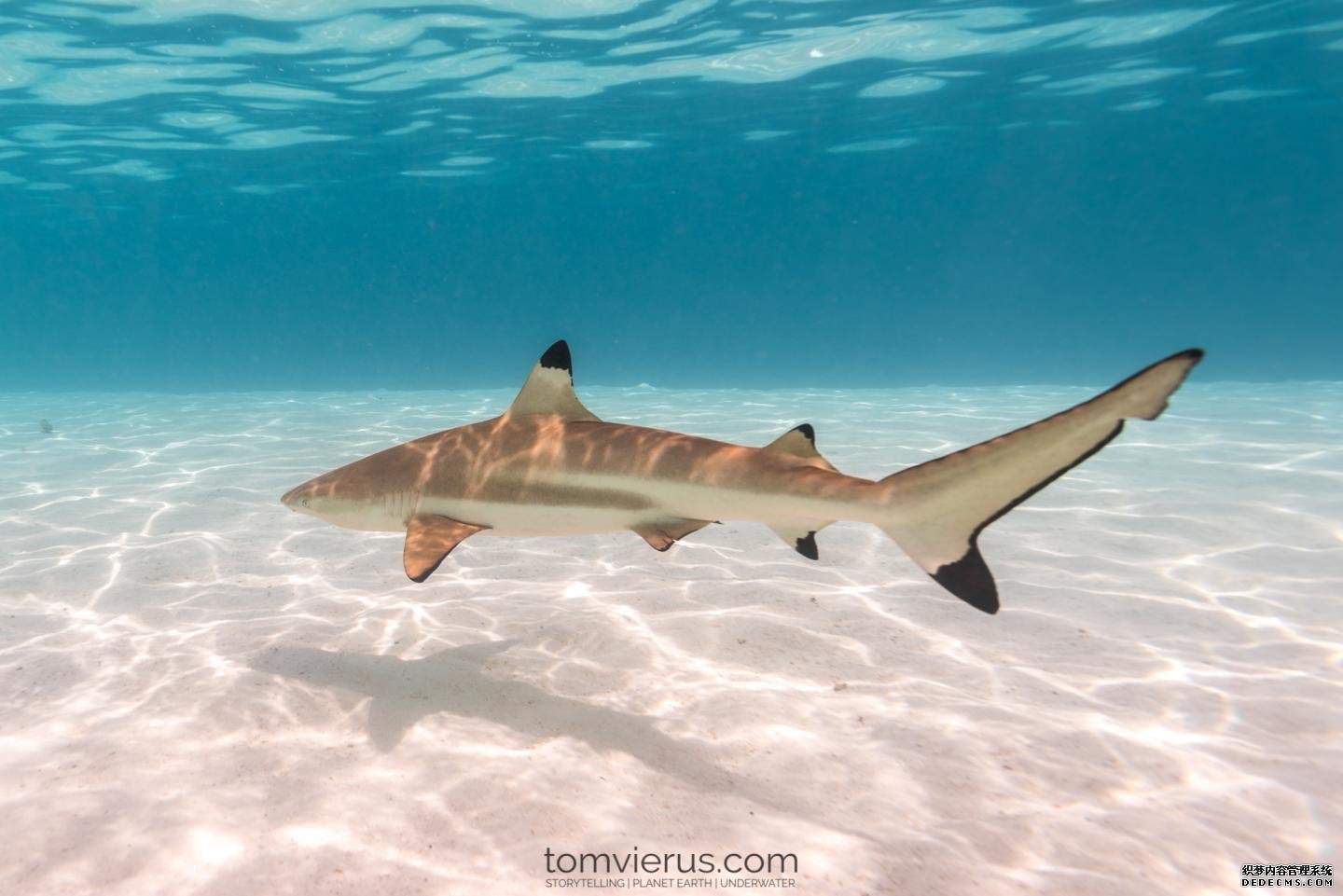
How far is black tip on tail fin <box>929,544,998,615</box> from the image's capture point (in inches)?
97.0

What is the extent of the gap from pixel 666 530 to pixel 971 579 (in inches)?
49.6

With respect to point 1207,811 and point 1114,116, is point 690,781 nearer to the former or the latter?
point 1207,811


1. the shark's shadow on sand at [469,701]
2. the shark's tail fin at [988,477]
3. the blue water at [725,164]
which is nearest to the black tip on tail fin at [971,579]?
the shark's tail fin at [988,477]

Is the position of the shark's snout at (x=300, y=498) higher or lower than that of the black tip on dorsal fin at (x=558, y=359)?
lower

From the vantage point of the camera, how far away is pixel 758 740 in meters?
3.43

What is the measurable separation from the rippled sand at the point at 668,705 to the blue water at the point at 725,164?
18369mm

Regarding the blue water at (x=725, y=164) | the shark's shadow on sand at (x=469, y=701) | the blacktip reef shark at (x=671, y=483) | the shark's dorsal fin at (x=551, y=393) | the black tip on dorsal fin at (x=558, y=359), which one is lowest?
the shark's shadow on sand at (x=469, y=701)

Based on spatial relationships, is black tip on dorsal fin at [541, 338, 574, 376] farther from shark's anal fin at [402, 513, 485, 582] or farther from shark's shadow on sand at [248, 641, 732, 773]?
shark's shadow on sand at [248, 641, 732, 773]

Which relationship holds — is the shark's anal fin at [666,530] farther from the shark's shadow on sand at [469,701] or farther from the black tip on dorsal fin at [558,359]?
the shark's shadow on sand at [469,701]

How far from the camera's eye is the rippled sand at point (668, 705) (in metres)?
2.58

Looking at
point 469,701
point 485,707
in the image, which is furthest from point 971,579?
point 469,701

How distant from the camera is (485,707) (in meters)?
3.69

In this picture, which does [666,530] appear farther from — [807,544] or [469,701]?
[469,701]

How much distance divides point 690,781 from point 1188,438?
1243cm
